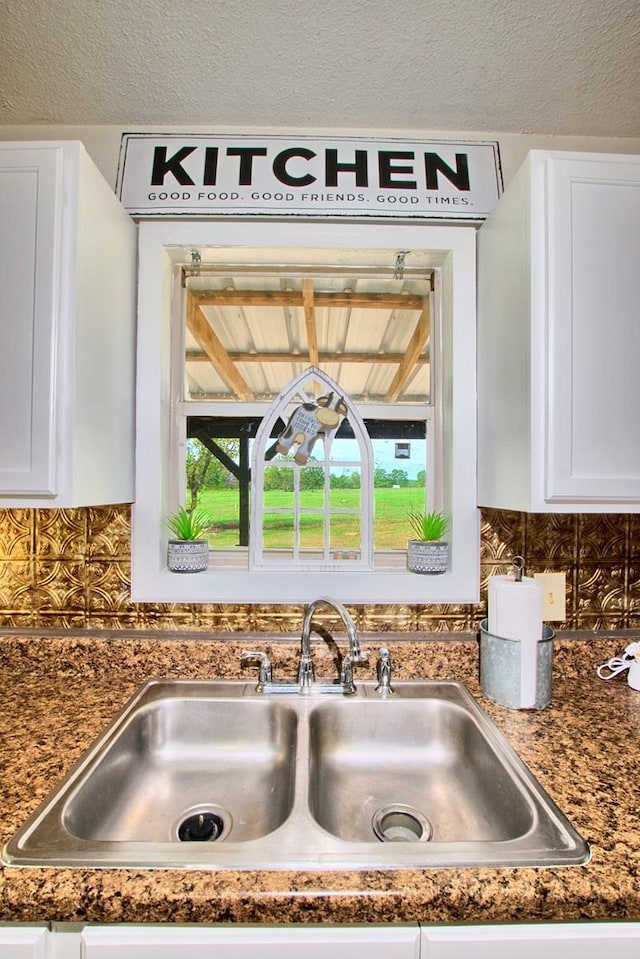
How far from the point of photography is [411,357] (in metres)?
1.65

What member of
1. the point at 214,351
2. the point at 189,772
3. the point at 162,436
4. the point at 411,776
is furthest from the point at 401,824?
the point at 214,351

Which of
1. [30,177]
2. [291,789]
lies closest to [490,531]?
[291,789]

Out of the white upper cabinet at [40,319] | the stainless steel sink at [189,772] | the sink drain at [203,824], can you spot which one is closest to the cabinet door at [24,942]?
the stainless steel sink at [189,772]

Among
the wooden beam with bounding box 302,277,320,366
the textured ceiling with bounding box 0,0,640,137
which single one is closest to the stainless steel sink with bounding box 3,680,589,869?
the wooden beam with bounding box 302,277,320,366

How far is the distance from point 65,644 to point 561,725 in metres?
1.35

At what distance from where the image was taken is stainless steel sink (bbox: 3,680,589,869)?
742mm

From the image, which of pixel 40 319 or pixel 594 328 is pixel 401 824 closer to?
pixel 594 328

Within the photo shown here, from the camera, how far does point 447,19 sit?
1085mm

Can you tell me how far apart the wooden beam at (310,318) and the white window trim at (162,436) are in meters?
0.21

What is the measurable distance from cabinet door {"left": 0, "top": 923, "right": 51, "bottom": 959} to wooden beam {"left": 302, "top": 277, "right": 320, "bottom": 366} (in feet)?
4.74

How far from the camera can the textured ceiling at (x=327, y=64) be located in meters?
1.08

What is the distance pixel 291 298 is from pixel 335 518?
2.57 feet

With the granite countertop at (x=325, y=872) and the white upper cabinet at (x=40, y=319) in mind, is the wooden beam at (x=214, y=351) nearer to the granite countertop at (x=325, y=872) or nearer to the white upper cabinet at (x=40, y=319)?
the white upper cabinet at (x=40, y=319)

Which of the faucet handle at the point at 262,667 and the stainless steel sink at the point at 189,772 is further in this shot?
the faucet handle at the point at 262,667
